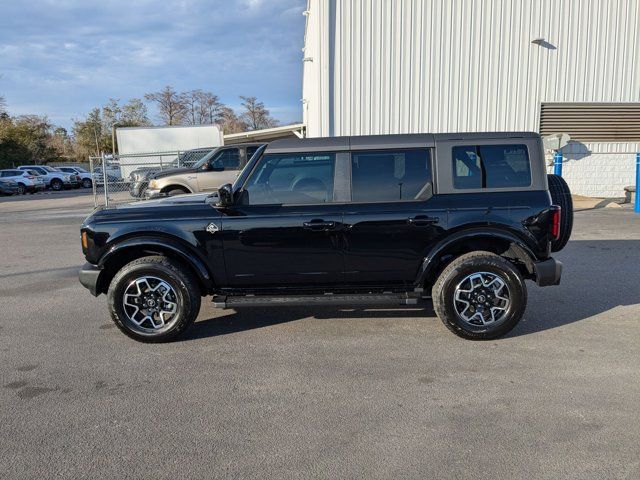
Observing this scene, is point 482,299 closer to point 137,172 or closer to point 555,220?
point 555,220

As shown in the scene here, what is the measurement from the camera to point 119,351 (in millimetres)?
4484

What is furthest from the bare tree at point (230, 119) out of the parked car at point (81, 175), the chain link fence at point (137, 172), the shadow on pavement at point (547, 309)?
the shadow on pavement at point (547, 309)

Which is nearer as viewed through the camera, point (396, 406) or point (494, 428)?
point (494, 428)

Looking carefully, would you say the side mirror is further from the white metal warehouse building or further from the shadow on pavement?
the white metal warehouse building

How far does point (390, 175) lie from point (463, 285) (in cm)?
123

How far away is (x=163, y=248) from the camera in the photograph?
4605mm

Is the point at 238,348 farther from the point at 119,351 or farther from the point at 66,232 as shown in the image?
the point at 66,232

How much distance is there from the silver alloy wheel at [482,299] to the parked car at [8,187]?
2951 centimetres

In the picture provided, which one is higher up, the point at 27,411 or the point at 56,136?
the point at 56,136

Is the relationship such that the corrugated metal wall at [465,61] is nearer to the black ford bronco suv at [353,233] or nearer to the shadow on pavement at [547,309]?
the shadow on pavement at [547,309]

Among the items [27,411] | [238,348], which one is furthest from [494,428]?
[27,411]

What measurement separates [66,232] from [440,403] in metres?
11.0

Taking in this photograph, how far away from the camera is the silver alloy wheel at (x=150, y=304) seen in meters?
4.57

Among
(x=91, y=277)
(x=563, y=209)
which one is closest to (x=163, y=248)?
(x=91, y=277)
